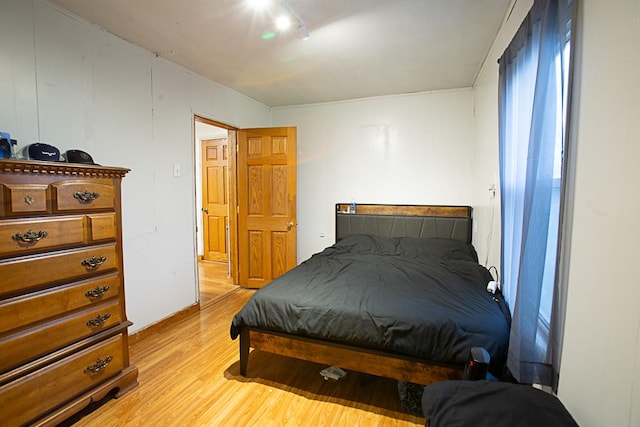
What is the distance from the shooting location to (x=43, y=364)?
62.9 inches

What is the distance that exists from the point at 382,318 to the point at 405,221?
219 cm

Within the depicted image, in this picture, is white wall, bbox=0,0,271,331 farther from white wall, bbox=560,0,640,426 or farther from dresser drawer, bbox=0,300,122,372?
white wall, bbox=560,0,640,426

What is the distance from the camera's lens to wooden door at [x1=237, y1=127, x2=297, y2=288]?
3.98m

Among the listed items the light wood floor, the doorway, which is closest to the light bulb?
the light wood floor

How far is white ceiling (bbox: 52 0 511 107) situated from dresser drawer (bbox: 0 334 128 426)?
7.42 ft

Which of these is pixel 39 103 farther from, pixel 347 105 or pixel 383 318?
pixel 347 105

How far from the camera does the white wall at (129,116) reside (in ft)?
6.36

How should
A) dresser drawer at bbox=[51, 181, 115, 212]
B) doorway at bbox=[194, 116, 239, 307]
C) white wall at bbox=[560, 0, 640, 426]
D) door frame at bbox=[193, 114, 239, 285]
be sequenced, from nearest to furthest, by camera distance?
white wall at bbox=[560, 0, 640, 426], dresser drawer at bbox=[51, 181, 115, 212], door frame at bbox=[193, 114, 239, 285], doorway at bbox=[194, 116, 239, 307]

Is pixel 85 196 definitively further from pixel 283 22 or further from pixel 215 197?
pixel 215 197

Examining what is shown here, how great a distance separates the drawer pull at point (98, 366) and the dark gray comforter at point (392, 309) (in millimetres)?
762

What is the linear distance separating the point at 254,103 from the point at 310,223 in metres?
1.90

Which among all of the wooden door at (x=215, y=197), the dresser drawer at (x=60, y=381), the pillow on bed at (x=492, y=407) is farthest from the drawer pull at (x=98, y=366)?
the wooden door at (x=215, y=197)

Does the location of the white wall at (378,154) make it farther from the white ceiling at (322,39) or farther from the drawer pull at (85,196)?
the drawer pull at (85,196)

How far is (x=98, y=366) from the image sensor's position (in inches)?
72.9
